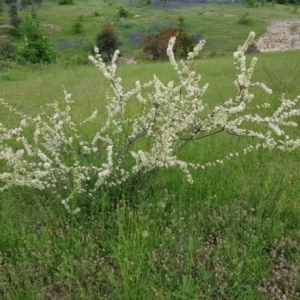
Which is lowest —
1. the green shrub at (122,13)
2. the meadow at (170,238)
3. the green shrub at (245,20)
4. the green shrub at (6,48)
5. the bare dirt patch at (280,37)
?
the green shrub at (6,48)

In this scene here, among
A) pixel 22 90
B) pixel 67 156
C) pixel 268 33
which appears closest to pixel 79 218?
pixel 67 156

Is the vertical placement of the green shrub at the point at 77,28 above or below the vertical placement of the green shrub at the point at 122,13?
below

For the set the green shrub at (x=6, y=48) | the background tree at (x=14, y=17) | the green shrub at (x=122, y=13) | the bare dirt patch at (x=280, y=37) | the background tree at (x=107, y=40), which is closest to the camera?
the bare dirt patch at (x=280, y=37)

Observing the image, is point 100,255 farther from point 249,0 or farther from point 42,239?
point 249,0

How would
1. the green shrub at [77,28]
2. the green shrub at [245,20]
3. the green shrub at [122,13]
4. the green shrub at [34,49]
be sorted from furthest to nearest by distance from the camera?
the green shrub at [122,13] → the green shrub at [245,20] → the green shrub at [77,28] → the green shrub at [34,49]

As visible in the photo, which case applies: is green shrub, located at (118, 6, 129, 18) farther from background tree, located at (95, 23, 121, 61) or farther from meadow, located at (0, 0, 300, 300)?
meadow, located at (0, 0, 300, 300)

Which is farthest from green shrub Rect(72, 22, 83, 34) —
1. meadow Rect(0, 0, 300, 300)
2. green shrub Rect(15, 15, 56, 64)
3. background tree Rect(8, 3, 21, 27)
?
meadow Rect(0, 0, 300, 300)

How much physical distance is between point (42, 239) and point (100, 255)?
49 centimetres

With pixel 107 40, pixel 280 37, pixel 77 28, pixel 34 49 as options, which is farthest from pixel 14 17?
pixel 280 37

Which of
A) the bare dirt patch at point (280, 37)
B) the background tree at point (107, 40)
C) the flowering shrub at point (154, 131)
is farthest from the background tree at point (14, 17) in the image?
the flowering shrub at point (154, 131)

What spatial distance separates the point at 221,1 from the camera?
5844 centimetres

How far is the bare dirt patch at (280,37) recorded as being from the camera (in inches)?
1241

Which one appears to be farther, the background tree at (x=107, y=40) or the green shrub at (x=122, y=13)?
the green shrub at (x=122, y=13)

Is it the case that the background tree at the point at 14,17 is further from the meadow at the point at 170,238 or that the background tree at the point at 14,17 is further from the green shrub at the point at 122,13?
the meadow at the point at 170,238
